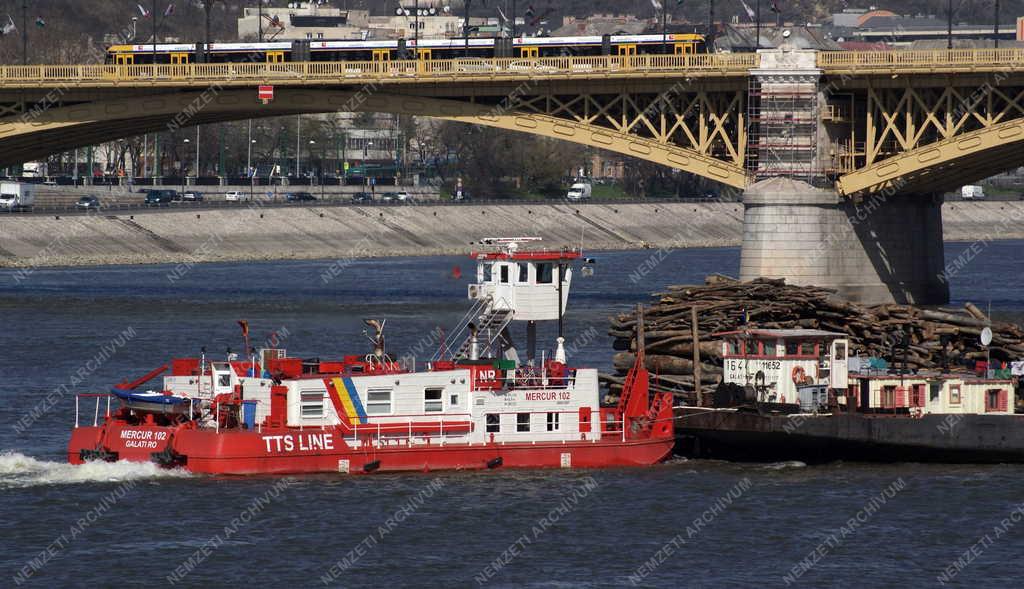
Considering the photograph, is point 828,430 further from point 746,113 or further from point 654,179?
point 654,179

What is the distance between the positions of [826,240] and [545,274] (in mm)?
31131

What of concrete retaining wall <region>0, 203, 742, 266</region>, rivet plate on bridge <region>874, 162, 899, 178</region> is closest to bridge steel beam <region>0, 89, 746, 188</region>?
rivet plate on bridge <region>874, 162, 899, 178</region>

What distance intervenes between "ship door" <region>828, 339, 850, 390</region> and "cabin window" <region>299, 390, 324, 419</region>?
12786 millimetres

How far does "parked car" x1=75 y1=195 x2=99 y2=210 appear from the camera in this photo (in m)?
144

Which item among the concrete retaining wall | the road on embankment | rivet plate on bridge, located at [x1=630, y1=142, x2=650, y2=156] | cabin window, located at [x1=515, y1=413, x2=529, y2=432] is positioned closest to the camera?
cabin window, located at [x1=515, y1=413, x2=529, y2=432]

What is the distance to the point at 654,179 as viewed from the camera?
19525cm

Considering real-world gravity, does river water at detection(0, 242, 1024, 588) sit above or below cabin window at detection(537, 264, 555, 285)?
below

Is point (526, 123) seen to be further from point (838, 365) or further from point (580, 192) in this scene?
point (580, 192)

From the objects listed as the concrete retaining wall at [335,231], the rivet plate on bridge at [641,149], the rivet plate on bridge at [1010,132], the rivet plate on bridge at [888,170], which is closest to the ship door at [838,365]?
the rivet plate on bridge at [1010,132]

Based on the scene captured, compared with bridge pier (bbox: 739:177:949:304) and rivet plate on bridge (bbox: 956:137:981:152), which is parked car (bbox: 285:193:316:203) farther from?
rivet plate on bridge (bbox: 956:137:981:152)

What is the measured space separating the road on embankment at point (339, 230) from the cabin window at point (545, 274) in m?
78.2

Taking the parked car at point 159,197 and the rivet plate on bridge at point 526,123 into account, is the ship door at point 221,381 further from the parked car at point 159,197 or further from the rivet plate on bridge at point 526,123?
the parked car at point 159,197

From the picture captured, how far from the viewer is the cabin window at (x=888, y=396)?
49000mm

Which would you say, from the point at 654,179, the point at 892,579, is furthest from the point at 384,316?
the point at 654,179
